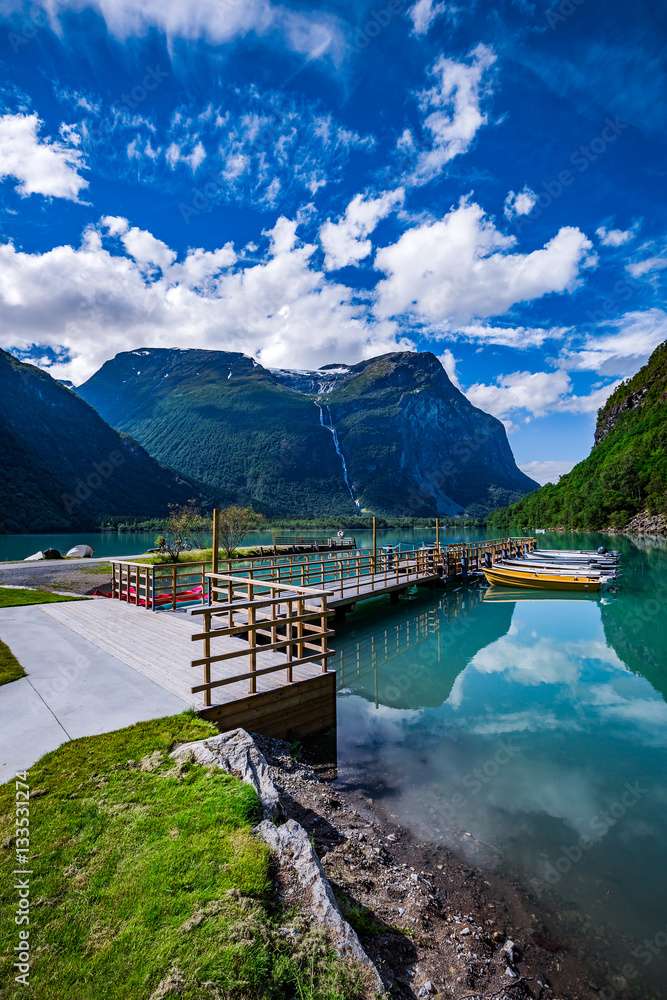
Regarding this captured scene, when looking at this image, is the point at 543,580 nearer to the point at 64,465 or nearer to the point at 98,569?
the point at 98,569

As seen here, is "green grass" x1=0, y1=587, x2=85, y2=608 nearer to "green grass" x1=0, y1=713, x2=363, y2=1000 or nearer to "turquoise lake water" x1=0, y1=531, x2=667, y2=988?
Result: "turquoise lake water" x1=0, y1=531, x2=667, y2=988

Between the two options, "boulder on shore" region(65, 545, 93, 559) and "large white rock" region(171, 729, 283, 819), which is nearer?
"large white rock" region(171, 729, 283, 819)

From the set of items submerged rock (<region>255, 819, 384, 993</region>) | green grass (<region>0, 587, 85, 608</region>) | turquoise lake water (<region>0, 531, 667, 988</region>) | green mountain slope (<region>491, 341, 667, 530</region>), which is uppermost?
green mountain slope (<region>491, 341, 667, 530</region>)

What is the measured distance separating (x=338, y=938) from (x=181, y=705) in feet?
13.4

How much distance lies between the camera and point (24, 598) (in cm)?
1520

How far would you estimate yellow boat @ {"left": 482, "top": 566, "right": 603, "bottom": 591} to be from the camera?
89.6ft

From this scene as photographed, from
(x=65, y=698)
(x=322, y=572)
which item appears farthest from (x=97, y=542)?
(x=65, y=698)

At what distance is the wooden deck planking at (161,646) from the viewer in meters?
7.73

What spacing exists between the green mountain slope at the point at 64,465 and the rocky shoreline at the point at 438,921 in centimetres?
9682

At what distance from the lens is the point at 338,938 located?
3.36 metres

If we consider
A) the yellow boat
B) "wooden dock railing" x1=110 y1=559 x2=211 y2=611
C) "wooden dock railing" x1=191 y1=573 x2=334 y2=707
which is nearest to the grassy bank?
the yellow boat

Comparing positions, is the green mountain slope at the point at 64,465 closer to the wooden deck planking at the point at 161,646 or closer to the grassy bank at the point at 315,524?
the grassy bank at the point at 315,524

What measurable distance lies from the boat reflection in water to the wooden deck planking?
83.1 inches

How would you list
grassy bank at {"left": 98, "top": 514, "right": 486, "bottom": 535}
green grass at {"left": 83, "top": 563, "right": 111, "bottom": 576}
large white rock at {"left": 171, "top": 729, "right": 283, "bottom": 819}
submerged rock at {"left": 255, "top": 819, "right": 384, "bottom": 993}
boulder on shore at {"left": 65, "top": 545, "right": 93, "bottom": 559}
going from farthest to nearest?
1. grassy bank at {"left": 98, "top": 514, "right": 486, "bottom": 535}
2. boulder on shore at {"left": 65, "top": 545, "right": 93, "bottom": 559}
3. green grass at {"left": 83, "top": 563, "right": 111, "bottom": 576}
4. large white rock at {"left": 171, "top": 729, "right": 283, "bottom": 819}
5. submerged rock at {"left": 255, "top": 819, "right": 384, "bottom": 993}
